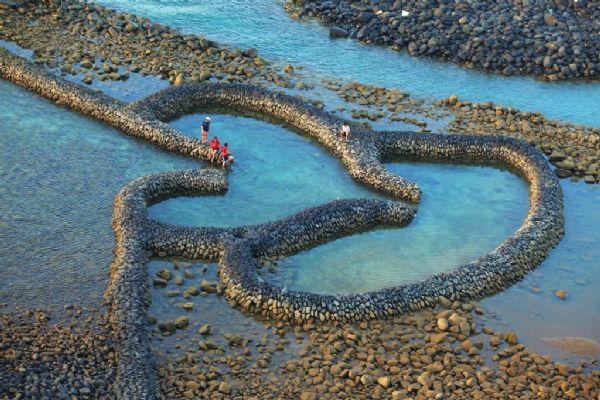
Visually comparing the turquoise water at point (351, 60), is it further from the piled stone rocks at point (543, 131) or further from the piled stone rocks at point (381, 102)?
the piled stone rocks at point (543, 131)

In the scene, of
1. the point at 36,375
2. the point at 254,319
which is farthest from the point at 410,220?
the point at 36,375

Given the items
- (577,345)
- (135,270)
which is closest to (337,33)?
(135,270)

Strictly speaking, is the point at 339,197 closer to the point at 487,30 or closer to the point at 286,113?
the point at 286,113

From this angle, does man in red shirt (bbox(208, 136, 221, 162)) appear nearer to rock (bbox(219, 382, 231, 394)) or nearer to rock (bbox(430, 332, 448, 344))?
rock (bbox(430, 332, 448, 344))

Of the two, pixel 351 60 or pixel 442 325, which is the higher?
pixel 351 60

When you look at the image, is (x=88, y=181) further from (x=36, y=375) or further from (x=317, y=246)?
(x=36, y=375)

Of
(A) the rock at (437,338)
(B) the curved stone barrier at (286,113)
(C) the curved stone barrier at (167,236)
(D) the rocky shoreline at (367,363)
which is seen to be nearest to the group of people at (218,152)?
(C) the curved stone barrier at (167,236)

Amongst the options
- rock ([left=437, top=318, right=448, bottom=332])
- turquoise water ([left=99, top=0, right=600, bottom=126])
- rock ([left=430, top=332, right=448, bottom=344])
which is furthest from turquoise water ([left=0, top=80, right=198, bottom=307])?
turquoise water ([left=99, top=0, right=600, bottom=126])

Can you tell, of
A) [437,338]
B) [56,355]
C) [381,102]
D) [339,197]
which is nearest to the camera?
[56,355]
